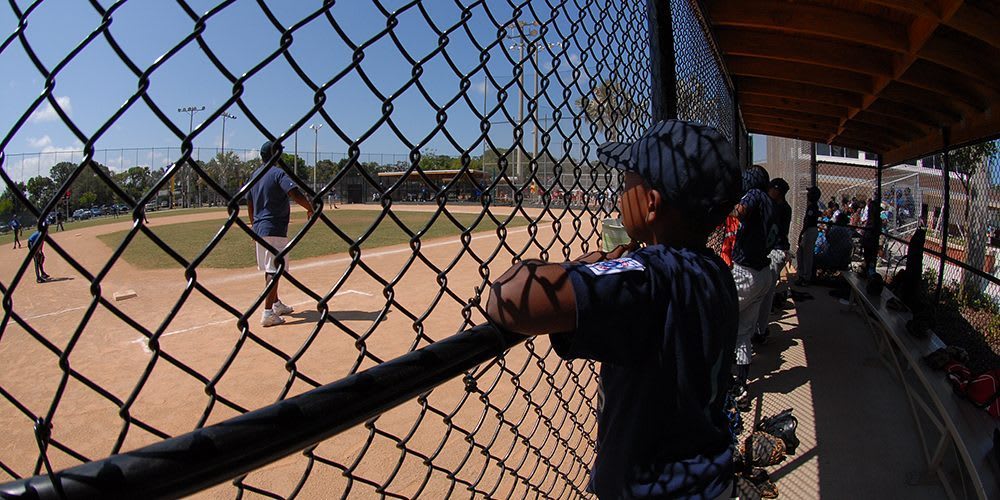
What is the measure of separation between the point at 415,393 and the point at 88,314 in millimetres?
576

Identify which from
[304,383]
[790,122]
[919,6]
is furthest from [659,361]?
[790,122]

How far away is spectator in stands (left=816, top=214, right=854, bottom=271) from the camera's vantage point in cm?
968

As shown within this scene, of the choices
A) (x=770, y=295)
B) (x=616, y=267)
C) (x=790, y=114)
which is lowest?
(x=770, y=295)

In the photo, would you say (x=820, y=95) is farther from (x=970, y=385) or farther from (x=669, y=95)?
(x=669, y=95)

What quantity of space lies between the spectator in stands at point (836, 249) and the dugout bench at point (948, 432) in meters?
4.78

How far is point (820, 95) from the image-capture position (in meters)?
6.08

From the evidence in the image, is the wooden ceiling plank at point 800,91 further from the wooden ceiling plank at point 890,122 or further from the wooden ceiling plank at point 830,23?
the wooden ceiling plank at point 830,23

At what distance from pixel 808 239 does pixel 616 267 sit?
1025cm

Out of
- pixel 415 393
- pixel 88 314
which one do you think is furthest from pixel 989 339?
pixel 88 314

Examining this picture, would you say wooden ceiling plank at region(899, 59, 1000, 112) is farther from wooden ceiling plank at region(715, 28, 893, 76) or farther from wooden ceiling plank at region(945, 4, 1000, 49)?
wooden ceiling plank at region(945, 4, 1000, 49)

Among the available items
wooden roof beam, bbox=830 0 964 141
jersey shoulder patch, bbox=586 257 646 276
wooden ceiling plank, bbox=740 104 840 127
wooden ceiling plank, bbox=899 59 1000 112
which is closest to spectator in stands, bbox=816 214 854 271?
wooden ceiling plank, bbox=740 104 840 127

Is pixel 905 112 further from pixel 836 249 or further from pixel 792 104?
pixel 836 249

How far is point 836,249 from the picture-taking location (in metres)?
9.88

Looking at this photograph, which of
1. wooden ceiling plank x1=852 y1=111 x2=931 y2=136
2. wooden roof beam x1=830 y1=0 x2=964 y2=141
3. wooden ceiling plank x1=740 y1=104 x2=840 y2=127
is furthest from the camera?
wooden ceiling plank x1=740 y1=104 x2=840 y2=127
